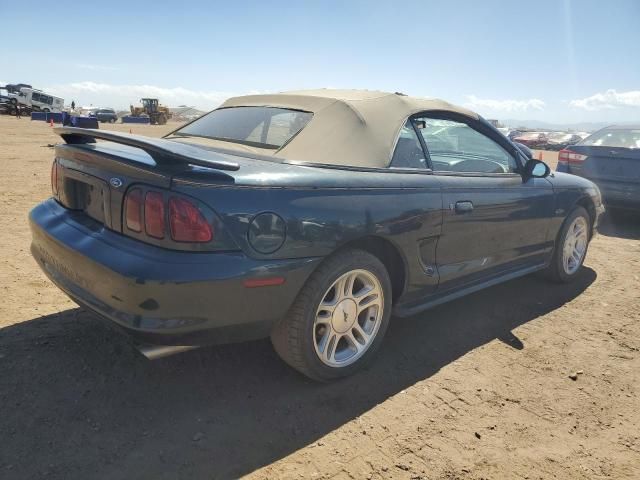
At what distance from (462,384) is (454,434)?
486 millimetres

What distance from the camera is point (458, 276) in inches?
129

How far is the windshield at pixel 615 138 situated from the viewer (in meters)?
7.15

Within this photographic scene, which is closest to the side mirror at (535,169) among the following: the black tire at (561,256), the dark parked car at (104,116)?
the black tire at (561,256)

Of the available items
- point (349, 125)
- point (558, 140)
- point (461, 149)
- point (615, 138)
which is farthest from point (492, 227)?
point (558, 140)

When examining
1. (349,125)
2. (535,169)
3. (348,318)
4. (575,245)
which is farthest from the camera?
(575,245)

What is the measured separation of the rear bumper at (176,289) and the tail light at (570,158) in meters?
6.35

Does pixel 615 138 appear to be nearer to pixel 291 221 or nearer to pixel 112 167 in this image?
pixel 291 221

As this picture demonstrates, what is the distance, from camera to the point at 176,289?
80.4 inches

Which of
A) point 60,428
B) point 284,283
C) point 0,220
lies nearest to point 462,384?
point 284,283

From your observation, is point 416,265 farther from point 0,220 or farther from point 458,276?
point 0,220

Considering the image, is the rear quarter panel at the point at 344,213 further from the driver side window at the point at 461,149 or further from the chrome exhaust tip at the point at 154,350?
the chrome exhaust tip at the point at 154,350

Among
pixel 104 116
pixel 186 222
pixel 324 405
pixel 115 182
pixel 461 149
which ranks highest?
pixel 461 149

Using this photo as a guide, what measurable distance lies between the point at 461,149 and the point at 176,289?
243cm

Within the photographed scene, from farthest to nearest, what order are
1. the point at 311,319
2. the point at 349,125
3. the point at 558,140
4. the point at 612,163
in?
the point at 558,140 < the point at 612,163 < the point at 349,125 < the point at 311,319
